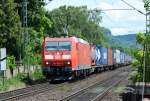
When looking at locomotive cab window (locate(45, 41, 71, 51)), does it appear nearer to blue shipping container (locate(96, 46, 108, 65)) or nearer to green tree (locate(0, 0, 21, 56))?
green tree (locate(0, 0, 21, 56))

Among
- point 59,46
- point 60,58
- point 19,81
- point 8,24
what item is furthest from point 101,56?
point 19,81

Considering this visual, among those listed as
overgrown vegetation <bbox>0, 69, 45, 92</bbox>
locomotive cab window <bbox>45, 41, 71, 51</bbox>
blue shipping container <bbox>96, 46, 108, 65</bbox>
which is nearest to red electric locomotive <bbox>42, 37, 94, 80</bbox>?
locomotive cab window <bbox>45, 41, 71, 51</bbox>

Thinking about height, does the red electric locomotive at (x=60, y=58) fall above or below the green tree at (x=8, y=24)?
below

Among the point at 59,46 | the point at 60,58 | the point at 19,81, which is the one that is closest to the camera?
the point at 60,58

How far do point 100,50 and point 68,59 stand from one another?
24.2 metres

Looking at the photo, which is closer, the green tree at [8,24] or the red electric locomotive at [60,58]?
the red electric locomotive at [60,58]

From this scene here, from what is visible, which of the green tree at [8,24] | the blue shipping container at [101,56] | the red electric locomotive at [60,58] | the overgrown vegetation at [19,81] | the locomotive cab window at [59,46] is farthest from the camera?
the blue shipping container at [101,56]

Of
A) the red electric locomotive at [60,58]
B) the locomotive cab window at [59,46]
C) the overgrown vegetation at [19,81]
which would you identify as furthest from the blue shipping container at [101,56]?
the locomotive cab window at [59,46]

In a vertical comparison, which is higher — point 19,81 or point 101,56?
point 101,56

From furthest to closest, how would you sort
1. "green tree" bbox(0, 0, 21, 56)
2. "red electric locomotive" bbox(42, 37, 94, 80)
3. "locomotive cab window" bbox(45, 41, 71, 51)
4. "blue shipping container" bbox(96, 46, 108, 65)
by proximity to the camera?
"blue shipping container" bbox(96, 46, 108, 65), "green tree" bbox(0, 0, 21, 56), "locomotive cab window" bbox(45, 41, 71, 51), "red electric locomotive" bbox(42, 37, 94, 80)

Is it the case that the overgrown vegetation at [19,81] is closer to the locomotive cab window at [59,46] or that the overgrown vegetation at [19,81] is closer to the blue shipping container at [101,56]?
the locomotive cab window at [59,46]

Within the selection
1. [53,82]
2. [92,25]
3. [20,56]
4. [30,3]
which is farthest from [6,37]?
[92,25]

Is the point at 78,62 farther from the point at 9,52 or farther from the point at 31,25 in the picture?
the point at 31,25

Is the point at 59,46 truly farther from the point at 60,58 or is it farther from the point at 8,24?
the point at 8,24
